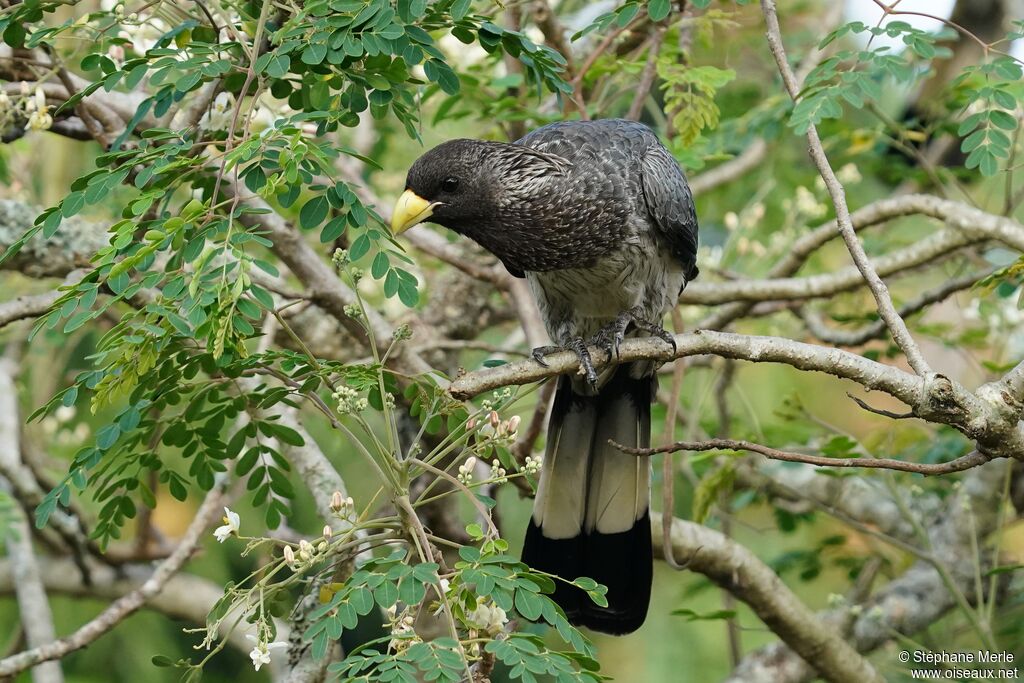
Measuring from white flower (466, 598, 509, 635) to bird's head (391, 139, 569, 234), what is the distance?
1.26 meters

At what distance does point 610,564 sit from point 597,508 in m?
0.18

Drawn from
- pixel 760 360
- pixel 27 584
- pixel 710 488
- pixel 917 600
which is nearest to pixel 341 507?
pixel 760 360

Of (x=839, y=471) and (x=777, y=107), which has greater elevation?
(x=777, y=107)

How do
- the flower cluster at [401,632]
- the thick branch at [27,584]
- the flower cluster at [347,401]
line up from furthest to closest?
the thick branch at [27,584]
the flower cluster at [347,401]
the flower cluster at [401,632]

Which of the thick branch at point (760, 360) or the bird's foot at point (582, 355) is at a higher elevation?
the thick branch at point (760, 360)

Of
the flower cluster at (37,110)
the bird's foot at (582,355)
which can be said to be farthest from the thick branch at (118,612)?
the flower cluster at (37,110)

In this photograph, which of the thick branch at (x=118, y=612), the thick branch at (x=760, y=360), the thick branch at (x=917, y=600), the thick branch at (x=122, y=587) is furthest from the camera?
the thick branch at (x=122, y=587)

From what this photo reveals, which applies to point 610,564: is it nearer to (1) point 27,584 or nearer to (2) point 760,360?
(2) point 760,360

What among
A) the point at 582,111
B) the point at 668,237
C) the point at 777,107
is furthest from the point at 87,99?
the point at 777,107

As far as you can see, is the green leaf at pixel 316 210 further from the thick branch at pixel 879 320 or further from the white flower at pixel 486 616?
the thick branch at pixel 879 320

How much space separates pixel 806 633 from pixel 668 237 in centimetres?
141

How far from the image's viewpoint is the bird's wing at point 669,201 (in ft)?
10.8

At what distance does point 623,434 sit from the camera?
141 inches

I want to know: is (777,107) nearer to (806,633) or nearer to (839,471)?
(839,471)
